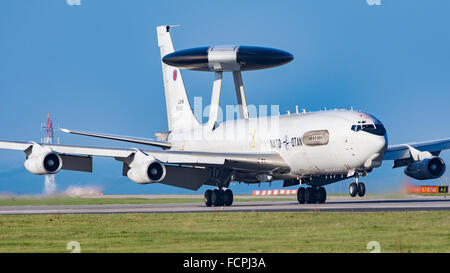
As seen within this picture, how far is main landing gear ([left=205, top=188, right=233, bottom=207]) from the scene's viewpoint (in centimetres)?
4719

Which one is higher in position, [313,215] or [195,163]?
[195,163]

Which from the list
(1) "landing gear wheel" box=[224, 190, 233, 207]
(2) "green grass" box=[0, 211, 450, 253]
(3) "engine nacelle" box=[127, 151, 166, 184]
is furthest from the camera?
(1) "landing gear wheel" box=[224, 190, 233, 207]

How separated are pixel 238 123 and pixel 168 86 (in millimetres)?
13250

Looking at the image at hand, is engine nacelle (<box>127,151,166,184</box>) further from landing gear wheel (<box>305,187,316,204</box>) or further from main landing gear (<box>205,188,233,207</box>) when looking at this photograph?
landing gear wheel (<box>305,187,316,204</box>)

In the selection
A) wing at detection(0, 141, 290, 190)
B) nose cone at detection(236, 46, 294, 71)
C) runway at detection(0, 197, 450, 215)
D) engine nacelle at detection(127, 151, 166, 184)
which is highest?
nose cone at detection(236, 46, 294, 71)

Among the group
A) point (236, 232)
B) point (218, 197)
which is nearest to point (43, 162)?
point (218, 197)

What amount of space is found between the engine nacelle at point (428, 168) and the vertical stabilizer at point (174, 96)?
18.3m

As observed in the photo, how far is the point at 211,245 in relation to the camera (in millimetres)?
20984

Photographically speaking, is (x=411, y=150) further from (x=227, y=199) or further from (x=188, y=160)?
(x=188, y=160)

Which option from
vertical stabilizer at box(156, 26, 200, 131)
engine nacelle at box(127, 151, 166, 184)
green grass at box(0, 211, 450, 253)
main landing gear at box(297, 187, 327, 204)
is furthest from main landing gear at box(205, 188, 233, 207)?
green grass at box(0, 211, 450, 253)
